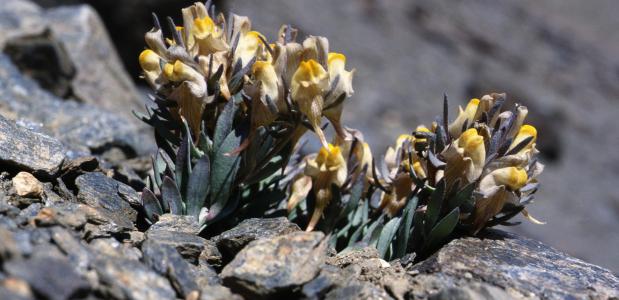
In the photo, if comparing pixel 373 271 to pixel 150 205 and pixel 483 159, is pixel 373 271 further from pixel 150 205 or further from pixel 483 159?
pixel 150 205

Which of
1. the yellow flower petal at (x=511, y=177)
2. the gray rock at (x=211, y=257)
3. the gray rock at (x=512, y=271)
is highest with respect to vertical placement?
the yellow flower petal at (x=511, y=177)

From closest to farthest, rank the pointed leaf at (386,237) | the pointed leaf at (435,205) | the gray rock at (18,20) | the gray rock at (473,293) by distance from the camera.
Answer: the gray rock at (473,293) → the pointed leaf at (435,205) → the pointed leaf at (386,237) → the gray rock at (18,20)

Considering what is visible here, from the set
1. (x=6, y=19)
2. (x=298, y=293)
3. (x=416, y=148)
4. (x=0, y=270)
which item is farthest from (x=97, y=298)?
(x=6, y=19)

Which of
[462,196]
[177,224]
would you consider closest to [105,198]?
[177,224]

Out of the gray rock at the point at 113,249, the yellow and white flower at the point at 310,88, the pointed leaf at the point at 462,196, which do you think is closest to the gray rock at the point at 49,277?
the gray rock at the point at 113,249

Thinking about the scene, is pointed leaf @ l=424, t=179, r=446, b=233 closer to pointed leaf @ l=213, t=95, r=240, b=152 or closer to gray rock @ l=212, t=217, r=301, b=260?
gray rock @ l=212, t=217, r=301, b=260

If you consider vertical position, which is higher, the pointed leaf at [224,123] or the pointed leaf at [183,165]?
the pointed leaf at [224,123]

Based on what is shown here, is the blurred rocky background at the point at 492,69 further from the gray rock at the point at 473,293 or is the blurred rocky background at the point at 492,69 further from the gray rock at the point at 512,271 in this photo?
the gray rock at the point at 473,293
